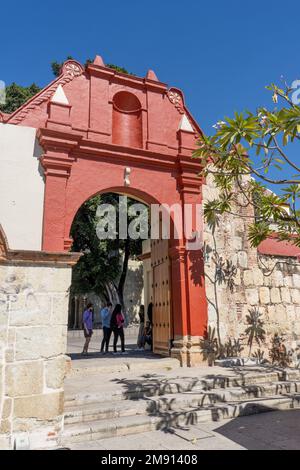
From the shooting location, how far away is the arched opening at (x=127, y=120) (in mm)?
8375

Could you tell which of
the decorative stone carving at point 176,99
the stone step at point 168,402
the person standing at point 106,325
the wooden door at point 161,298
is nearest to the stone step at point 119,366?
the wooden door at point 161,298

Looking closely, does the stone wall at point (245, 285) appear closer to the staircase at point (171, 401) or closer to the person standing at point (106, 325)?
the staircase at point (171, 401)

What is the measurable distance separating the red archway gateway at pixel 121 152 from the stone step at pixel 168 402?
187 centimetres

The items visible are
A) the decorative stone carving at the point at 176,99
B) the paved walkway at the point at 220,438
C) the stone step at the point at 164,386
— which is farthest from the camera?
the decorative stone carving at the point at 176,99

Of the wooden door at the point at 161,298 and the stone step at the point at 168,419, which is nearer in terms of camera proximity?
the stone step at the point at 168,419

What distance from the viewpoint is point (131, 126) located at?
8.57 meters

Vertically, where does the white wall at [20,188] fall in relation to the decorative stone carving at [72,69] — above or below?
below

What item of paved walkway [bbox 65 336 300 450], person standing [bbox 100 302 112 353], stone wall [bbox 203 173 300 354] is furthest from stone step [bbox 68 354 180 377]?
person standing [bbox 100 302 112 353]

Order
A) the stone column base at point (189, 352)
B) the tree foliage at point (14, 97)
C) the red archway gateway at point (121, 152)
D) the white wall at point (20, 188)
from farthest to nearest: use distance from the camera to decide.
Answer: the tree foliage at point (14, 97)
the stone column base at point (189, 352)
the red archway gateway at point (121, 152)
the white wall at point (20, 188)

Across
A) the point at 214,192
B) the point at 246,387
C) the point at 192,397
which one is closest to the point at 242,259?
the point at 214,192

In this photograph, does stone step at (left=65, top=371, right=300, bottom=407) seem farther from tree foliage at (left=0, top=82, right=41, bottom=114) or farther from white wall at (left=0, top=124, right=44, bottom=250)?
tree foliage at (left=0, top=82, right=41, bottom=114)

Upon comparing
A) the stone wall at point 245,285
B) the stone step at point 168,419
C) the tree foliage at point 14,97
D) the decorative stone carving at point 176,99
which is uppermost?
the tree foliage at point 14,97

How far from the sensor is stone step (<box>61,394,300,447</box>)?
4137 millimetres

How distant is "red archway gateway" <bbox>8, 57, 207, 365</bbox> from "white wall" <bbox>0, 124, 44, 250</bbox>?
17 cm
